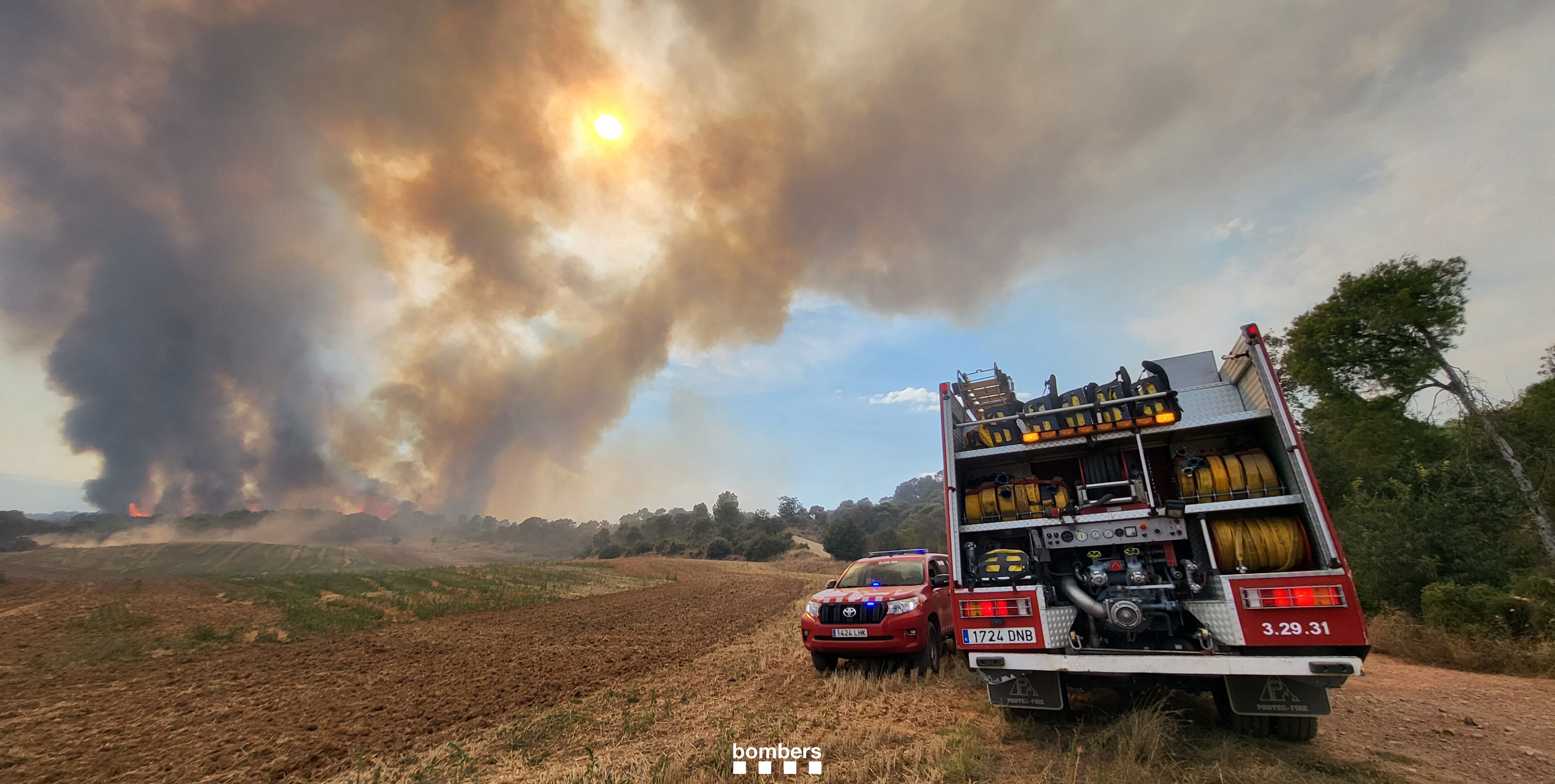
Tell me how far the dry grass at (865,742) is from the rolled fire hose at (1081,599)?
2.44 feet

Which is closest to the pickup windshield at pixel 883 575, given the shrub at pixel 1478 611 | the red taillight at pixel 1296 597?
the red taillight at pixel 1296 597

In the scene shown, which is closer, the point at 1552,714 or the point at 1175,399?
the point at 1175,399

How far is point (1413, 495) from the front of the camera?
1066 cm

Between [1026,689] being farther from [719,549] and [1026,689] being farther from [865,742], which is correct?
[719,549]

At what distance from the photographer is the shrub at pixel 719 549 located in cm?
A: 5959

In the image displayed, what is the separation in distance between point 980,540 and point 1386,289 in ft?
57.7

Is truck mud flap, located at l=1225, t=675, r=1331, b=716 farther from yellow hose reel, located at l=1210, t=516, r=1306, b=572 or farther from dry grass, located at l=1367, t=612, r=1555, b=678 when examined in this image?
dry grass, located at l=1367, t=612, r=1555, b=678

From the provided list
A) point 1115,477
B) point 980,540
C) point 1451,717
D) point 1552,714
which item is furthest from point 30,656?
point 1552,714

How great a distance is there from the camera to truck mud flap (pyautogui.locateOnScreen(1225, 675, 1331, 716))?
376cm

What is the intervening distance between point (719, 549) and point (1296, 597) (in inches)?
2355

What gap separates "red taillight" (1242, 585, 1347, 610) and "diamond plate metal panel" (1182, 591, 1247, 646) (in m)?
0.12

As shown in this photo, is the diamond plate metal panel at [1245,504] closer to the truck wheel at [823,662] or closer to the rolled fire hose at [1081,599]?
the rolled fire hose at [1081,599]

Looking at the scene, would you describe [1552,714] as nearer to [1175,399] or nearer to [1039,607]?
[1175,399]

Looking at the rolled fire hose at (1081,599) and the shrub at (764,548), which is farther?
the shrub at (764,548)
